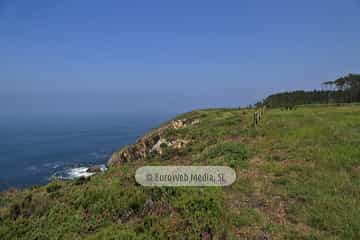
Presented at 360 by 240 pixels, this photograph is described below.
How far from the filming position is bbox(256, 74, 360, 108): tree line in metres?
64.9

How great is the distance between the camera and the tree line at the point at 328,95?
6488cm

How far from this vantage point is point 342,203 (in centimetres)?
560

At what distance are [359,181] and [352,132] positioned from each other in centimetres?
751

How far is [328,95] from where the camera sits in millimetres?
72438

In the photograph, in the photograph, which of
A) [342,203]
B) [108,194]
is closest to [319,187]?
[342,203]
